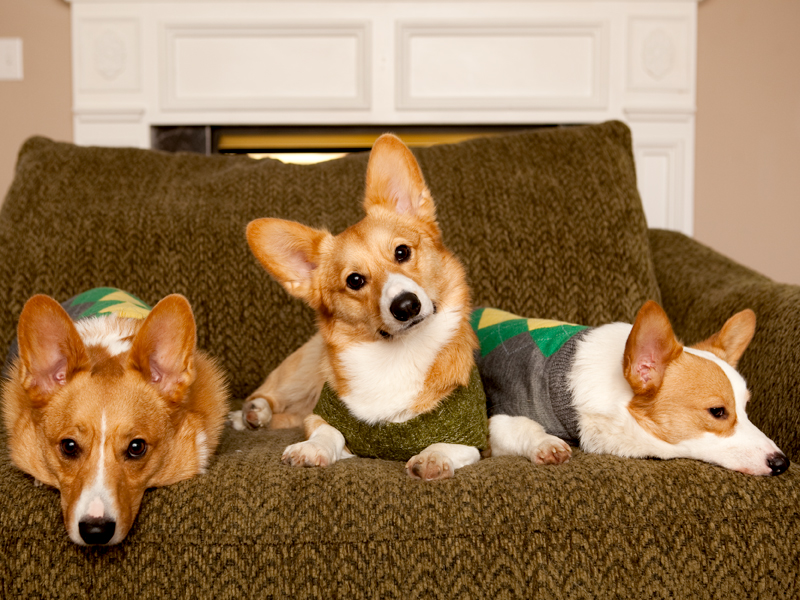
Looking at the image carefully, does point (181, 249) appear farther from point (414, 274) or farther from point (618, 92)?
point (618, 92)

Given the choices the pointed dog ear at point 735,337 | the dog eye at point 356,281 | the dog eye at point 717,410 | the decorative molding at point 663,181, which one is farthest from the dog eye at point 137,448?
the decorative molding at point 663,181

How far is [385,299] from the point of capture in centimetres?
121

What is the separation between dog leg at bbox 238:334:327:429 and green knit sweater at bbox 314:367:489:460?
287 mm

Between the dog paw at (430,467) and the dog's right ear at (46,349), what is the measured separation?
0.59 metres

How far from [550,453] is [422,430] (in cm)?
25

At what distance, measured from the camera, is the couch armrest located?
1.26 m

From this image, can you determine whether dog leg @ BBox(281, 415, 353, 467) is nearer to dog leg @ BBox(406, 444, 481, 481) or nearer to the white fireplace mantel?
dog leg @ BBox(406, 444, 481, 481)

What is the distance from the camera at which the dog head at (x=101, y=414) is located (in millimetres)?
977

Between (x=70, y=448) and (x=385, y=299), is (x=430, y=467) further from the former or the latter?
(x=70, y=448)

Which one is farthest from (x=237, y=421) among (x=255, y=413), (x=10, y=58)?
(x=10, y=58)

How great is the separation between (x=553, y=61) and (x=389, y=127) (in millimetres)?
758

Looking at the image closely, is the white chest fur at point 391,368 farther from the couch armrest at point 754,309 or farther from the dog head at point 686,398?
the couch armrest at point 754,309

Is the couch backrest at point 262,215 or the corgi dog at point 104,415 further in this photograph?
the couch backrest at point 262,215

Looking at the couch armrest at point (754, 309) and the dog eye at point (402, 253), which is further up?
the dog eye at point (402, 253)
